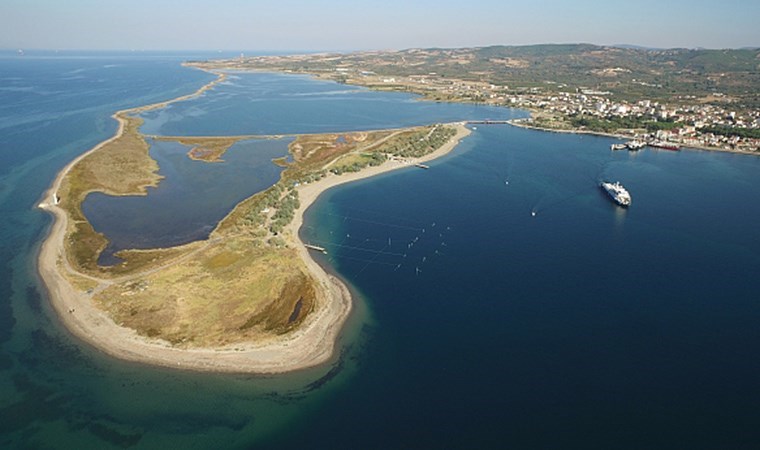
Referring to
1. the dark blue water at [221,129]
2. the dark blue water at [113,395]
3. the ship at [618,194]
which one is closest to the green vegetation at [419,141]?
the dark blue water at [221,129]

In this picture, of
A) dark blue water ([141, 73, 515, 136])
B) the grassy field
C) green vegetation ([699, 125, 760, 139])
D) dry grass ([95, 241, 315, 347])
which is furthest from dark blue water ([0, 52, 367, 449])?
green vegetation ([699, 125, 760, 139])

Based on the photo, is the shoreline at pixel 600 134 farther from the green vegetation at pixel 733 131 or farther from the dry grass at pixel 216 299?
the dry grass at pixel 216 299

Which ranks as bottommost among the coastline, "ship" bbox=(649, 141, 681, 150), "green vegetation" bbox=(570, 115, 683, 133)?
the coastline

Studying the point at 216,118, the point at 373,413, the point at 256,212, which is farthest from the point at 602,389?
the point at 216,118

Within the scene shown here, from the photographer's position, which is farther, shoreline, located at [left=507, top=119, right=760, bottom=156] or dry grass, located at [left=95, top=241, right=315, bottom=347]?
shoreline, located at [left=507, top=119, right=760, bottom=156]

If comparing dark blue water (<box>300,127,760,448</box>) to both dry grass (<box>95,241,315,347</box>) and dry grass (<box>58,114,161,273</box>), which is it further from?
dry grass (<box>58,114,161,273</box>)
